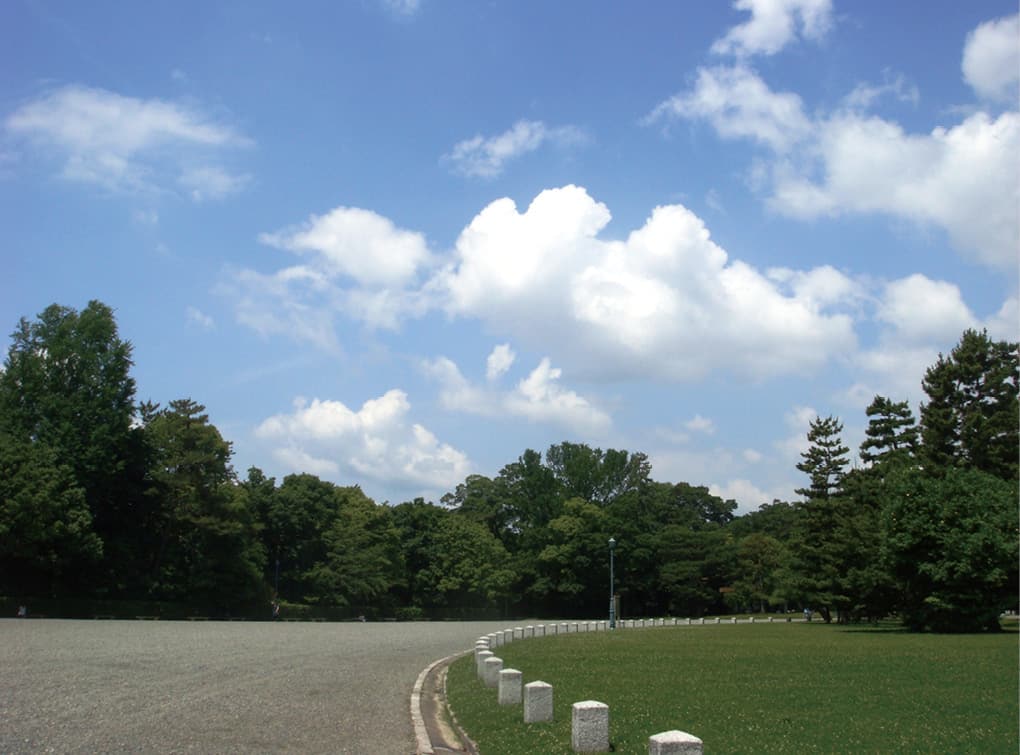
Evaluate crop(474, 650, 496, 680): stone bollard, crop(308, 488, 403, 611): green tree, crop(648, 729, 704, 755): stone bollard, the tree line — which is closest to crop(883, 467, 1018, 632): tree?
the tree line

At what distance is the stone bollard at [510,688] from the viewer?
544 inches

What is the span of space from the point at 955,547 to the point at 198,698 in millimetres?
30960

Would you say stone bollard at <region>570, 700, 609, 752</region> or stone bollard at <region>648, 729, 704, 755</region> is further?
stone bollard at <region>570, 700, 609, 752</region>

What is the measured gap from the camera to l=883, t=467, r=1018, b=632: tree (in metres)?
34.7

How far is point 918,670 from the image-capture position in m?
19.0

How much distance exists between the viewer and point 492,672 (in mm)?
17094

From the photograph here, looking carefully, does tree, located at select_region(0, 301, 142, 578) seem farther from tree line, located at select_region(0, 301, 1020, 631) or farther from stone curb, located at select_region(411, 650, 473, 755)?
stone curb, located at select_region(411, 650, 473, 755)

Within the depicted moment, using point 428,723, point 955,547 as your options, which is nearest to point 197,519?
point 955,547

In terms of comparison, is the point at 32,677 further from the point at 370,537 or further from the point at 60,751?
the point at 370,537

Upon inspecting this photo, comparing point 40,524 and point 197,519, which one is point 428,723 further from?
point 197,519

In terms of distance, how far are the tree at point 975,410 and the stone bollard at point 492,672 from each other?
38824 millimetres

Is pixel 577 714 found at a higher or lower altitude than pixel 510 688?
higher

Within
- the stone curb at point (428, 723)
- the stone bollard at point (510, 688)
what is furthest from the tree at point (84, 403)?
the stone bollard at point (510, 688)

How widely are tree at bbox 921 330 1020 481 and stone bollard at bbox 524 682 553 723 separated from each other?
42511 millimetres
